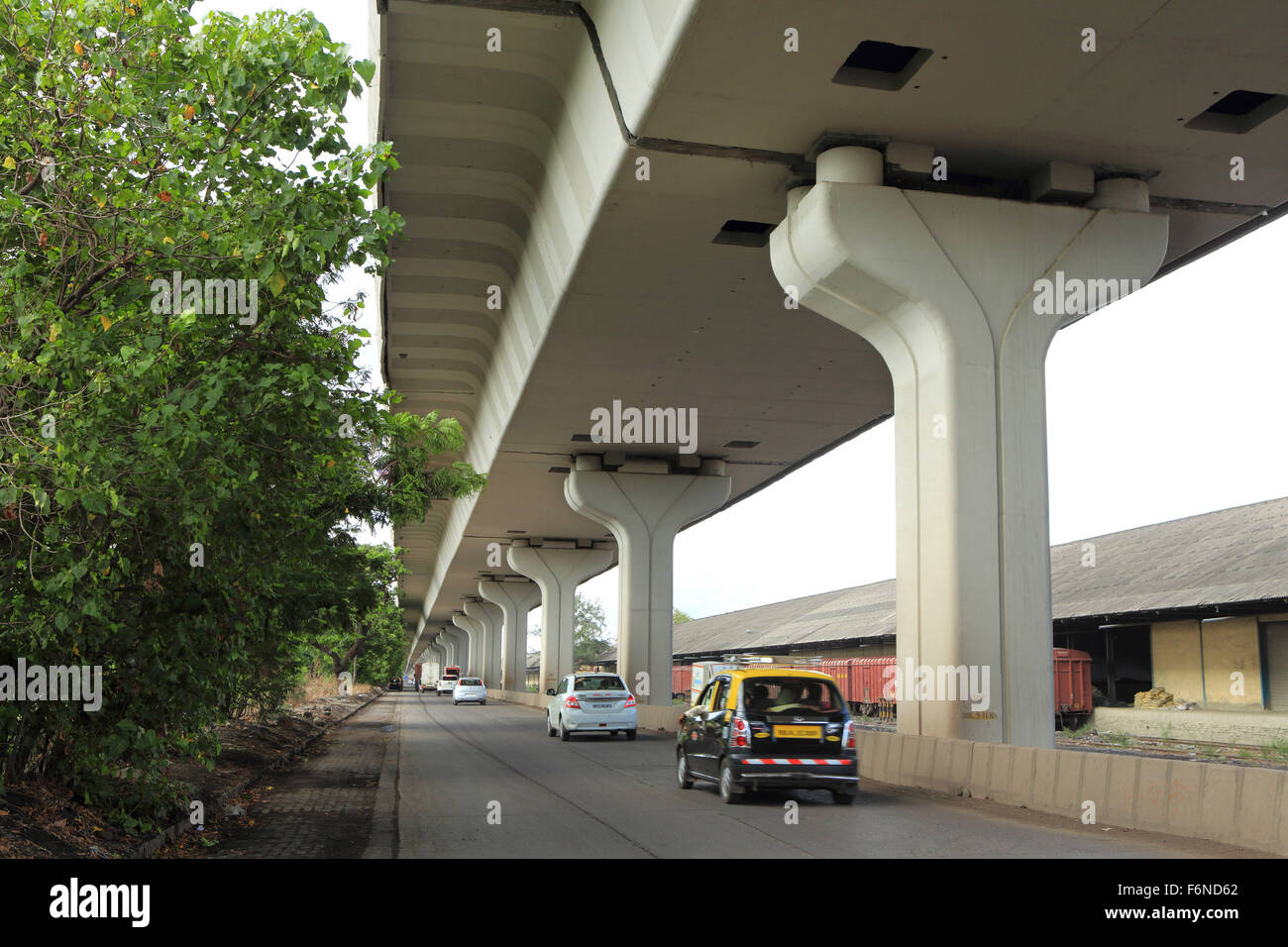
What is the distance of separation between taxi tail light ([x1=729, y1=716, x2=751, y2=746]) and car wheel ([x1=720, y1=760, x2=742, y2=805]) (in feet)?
1.11

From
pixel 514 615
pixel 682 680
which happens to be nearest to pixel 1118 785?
pixel 682 680

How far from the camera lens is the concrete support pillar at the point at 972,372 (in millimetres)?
16000

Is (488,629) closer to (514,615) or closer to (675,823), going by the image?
(514,615)

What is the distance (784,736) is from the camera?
14125 millimetres

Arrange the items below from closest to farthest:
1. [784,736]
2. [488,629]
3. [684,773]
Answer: [784,736] < [684,773] < [488,629]

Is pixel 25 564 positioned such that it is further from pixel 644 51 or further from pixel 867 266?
pixel 867 266

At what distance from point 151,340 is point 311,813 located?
8086 mm

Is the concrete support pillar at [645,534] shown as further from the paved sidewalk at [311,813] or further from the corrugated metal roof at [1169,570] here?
the paved sidewalk at [311,813]

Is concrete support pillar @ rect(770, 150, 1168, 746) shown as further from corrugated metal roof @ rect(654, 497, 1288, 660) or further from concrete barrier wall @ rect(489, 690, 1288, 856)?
corrugated metal roof @ rect(654, 497, 1288, 660)

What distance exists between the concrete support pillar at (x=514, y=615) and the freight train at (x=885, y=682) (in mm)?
→ 21472

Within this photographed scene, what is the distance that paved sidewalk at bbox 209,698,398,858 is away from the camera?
11117 millimetres

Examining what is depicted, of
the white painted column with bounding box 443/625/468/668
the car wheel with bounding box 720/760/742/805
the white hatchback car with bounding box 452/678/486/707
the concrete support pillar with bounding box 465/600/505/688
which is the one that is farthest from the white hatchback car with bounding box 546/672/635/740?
the white painted column with bounding box 443/625/468/668

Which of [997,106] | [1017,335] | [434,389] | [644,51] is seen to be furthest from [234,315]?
[434,389]

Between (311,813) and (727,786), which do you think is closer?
(311,813)
